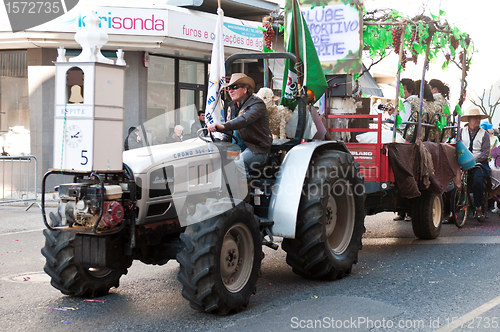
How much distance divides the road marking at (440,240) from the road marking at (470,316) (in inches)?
123

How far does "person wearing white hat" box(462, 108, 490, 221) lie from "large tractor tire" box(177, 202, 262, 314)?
22.6 ft

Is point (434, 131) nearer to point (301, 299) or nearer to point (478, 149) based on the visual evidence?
point (478, 149)

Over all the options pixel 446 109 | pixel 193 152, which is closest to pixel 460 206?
pixel 446 109

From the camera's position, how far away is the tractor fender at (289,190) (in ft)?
17.7

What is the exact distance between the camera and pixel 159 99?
1623 centimetres

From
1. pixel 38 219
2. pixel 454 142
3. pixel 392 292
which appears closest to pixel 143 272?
pixel 392 292

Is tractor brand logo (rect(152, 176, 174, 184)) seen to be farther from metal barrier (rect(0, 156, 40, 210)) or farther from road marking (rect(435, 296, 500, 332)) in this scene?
metal barrier (rect(0, 156, 40, 210))

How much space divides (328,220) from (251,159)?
1.30 m

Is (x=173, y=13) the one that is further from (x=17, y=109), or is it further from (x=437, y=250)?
(x=437, y=250)

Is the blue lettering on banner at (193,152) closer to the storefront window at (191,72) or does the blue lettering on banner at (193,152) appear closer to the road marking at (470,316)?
the road marking at (470,316)

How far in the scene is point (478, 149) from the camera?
10.5 meters

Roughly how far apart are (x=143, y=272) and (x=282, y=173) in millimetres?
2080

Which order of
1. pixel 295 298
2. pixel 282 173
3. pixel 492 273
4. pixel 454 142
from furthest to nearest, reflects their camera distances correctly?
pixel 454 142
pixel 492 273
pixel 282 173
pixel 295 298

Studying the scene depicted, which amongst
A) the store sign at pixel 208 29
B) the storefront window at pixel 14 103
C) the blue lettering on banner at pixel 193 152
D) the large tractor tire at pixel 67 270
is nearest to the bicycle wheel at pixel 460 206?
the blue lettering on banner at pixel 193 152
